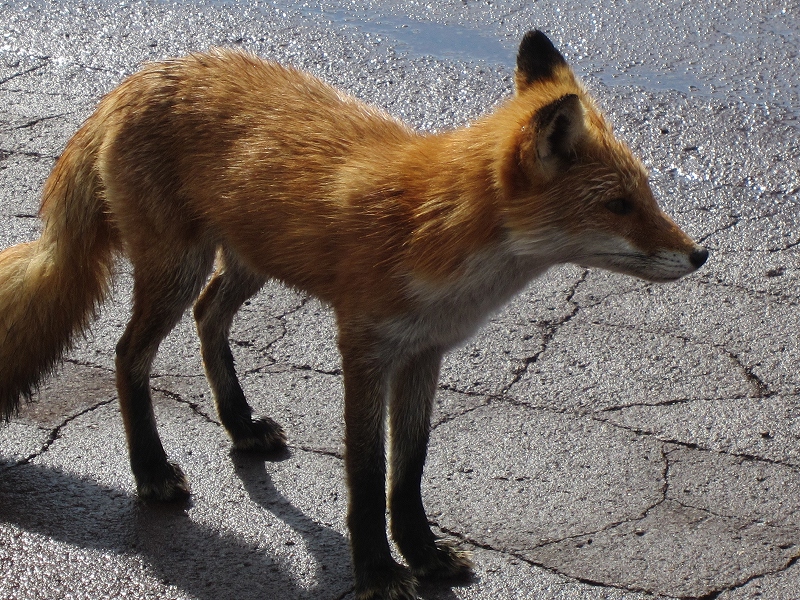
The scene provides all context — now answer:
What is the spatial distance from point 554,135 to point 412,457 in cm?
125

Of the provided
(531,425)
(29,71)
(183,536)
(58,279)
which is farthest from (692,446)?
(29,71)

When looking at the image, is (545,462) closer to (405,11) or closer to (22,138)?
(22,138)

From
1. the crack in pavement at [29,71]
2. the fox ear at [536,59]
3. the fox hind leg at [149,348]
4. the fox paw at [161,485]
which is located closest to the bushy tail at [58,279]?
the fox hind leg at [149,348]

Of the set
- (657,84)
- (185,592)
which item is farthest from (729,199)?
(185,592)

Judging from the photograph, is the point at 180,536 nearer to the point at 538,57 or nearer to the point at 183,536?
the point at 183,536

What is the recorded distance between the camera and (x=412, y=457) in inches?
145

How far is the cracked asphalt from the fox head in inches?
43.2

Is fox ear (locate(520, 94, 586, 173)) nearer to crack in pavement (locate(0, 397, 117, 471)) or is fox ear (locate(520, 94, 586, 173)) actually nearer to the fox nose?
the fox nose

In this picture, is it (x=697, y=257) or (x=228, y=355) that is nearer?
(x=697, y=257)

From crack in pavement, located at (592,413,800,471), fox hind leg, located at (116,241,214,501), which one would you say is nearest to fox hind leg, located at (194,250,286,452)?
fox hind leg, located at (116,241,214,501)

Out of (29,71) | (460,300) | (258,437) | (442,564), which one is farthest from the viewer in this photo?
(29,71)

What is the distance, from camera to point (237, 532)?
12.6 feet

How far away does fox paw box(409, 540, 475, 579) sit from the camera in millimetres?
3609

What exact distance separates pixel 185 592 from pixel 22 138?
12.8 feet
